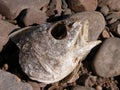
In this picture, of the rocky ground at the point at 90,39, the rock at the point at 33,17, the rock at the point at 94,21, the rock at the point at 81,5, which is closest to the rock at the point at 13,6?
the rocky ground at the point at 90,39

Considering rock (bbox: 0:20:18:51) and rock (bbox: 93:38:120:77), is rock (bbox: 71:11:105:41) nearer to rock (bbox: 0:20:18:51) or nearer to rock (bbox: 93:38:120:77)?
rock (bbox: 93:38:120:77)

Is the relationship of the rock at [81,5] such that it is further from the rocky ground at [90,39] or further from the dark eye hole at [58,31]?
the dark eye hole at [58,31]

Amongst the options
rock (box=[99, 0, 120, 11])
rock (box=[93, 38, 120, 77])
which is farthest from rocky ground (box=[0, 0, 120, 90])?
rock (box=[99, 0, 120, 11])

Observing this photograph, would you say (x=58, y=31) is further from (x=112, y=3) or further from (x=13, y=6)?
(x=112, y=3)

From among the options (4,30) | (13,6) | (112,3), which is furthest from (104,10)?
(4,30)

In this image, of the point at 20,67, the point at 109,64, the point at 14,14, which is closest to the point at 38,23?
the point at 14,14

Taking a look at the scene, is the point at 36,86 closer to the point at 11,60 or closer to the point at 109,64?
the point at 11,60
